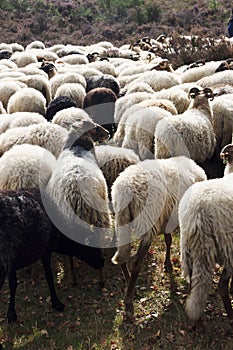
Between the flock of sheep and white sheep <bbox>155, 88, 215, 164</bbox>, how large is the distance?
0.05ft

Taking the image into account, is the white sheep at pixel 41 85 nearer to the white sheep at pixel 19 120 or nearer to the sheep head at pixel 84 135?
the white sheep at pixel 19 120

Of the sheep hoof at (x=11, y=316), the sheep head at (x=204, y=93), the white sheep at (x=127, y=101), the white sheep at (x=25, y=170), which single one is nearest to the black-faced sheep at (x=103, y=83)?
the white sheep at (x=127, y=101)

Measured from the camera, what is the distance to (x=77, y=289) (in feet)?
16.0

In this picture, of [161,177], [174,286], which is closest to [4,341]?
[174,286]

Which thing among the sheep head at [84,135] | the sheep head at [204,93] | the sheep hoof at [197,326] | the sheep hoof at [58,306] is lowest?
the sheep hoof at [58,306]

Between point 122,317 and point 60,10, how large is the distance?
3117cm

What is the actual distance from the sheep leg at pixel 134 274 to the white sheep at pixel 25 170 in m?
1.41

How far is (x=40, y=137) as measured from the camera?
6152 mm

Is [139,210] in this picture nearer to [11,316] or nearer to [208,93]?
[11,316]

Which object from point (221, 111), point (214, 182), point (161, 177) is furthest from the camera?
point (221, 111)

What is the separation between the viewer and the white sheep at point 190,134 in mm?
5914

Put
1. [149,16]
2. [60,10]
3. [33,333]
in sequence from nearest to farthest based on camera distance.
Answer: [33,333] < [149,16] < [60,10]

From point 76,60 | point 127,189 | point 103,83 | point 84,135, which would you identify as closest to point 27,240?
point 127,189

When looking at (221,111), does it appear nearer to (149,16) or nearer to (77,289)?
(77,289)
